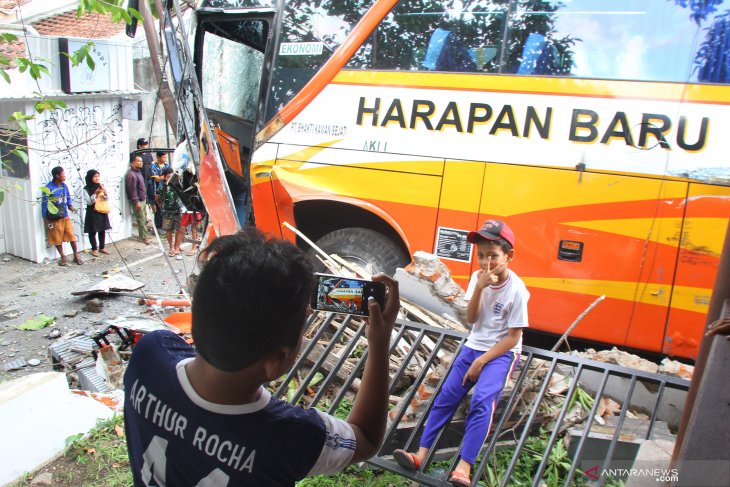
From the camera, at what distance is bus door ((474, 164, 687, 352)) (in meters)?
3.75

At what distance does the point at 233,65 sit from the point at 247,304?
5145 millimetres

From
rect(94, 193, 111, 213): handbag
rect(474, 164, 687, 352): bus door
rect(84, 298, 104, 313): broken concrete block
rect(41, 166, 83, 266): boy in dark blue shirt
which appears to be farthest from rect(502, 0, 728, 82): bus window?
rect(94, 193, 111, 213): handbag

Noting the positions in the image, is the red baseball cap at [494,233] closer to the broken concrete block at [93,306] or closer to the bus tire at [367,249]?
the bus tire at [367,249]

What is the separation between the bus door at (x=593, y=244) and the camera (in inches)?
148

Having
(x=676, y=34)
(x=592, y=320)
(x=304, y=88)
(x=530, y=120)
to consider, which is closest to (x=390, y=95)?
(x=304, y=88)

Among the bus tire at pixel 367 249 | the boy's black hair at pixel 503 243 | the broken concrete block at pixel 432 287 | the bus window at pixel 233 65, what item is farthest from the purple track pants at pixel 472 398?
the bus window at pixel 233 65

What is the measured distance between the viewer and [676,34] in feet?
11.9

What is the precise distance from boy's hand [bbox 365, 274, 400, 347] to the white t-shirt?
163 centimetres

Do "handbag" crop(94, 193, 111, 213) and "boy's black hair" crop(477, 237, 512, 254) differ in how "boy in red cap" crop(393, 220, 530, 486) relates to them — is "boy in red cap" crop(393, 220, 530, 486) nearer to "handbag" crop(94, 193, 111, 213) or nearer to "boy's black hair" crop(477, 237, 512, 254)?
"boy's black hair" crop(477, 237, 512, 254)

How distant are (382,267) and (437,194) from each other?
83 cm

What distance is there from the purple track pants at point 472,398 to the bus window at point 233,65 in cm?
326

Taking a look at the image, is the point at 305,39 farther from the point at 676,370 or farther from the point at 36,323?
the point at 36,323

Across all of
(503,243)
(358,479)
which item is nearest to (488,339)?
(503,243)

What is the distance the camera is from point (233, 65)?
18.9ft
